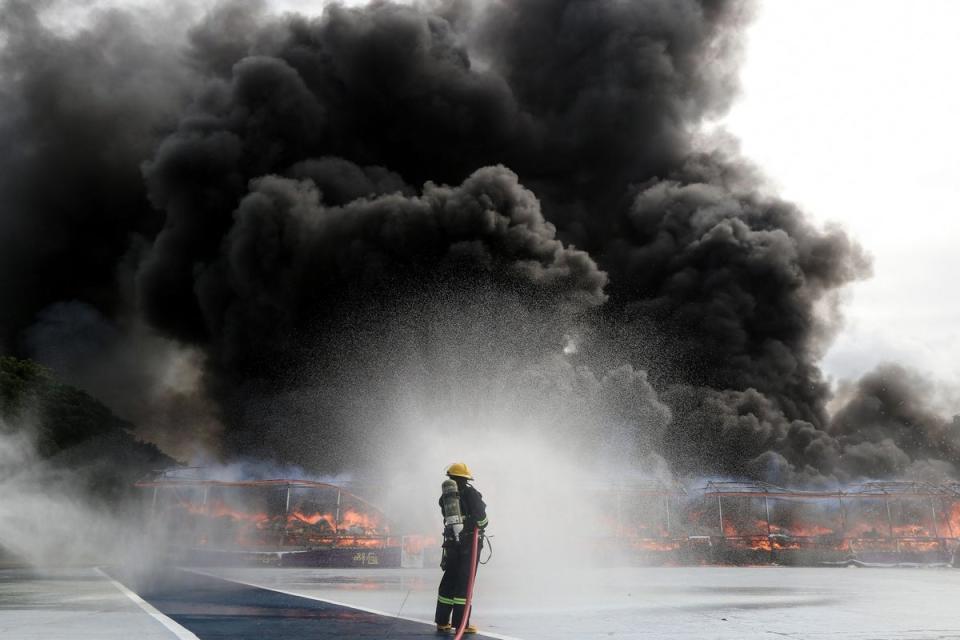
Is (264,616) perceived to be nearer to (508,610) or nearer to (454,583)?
(454,583)

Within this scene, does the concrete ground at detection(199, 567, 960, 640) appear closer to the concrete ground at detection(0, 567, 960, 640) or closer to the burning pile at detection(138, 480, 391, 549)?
the concrete ground at detection(0, 567, 960, 640)

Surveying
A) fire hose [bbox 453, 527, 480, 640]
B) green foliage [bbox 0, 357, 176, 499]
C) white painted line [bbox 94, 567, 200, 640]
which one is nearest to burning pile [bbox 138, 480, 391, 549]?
green foliage [bbox 0, 357, 176, 499]

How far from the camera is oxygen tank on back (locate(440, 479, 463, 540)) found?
25.5 feet

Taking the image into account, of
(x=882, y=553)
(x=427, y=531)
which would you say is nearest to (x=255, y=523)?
(x=427, y=531)

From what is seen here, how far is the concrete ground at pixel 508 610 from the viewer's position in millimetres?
7062

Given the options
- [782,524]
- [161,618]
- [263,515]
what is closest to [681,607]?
[161,618]

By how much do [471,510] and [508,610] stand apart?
232cm

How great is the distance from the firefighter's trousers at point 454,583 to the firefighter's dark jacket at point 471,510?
169mm

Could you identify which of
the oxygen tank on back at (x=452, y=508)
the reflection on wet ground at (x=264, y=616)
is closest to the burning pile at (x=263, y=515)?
the reflection on wet ground at (x=264, y=616)

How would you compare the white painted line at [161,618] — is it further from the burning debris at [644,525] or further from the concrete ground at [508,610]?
the burning debris at [644,525]

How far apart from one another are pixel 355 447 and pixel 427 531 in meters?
40.9

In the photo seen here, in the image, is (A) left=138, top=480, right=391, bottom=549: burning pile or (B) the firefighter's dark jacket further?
(A) left=138, top=480, right=391, bottom=549: burning pile

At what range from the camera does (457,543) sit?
7.81 metres

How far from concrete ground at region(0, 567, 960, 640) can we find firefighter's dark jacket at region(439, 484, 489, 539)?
110cm
